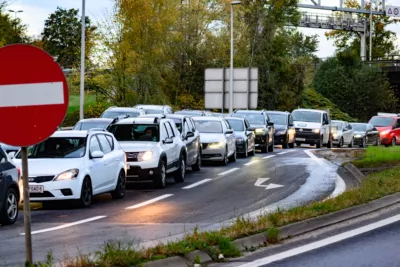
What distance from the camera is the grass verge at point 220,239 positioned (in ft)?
31.9

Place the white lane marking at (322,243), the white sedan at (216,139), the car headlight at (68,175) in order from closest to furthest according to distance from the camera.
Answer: the white lane marking at (322,243), the car headlight at (68,175), the white sedan at (216,139)

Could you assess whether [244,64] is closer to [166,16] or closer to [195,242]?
[166,16]

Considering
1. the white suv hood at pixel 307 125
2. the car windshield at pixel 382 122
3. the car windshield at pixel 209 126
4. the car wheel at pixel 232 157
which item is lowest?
the car wheel at pixel 232 157

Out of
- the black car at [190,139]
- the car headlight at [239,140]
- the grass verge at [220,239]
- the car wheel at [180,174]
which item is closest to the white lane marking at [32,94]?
the grass verge at [220,239]

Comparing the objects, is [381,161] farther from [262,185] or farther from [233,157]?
[233,157]

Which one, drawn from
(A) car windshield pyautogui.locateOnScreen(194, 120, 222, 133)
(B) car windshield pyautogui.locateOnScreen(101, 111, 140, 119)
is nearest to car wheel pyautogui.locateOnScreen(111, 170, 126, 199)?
(A) car windshield pyautogui.locateOnScreen(194, 120, 222, 133)

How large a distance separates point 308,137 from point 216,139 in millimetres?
19373

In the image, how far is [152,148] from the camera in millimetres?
24109

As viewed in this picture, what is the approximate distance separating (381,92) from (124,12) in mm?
39256

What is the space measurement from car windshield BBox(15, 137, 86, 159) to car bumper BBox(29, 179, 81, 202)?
1014mm

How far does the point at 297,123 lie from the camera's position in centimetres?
5269

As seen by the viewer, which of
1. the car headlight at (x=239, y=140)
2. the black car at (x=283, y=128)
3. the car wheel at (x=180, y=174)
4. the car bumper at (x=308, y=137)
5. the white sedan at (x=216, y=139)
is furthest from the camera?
the car bumper at (x=308, y=137)

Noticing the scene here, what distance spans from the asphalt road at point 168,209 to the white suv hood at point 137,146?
0.94 metres

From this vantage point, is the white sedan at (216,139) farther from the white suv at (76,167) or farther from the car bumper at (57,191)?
the car bumper at (57,191)
